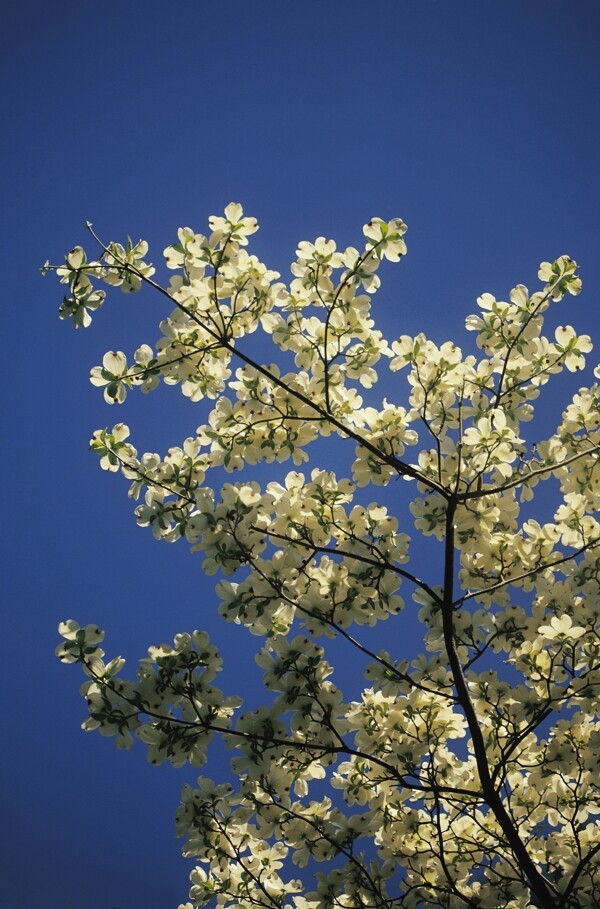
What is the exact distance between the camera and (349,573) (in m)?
2.94

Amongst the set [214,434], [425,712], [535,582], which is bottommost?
[425,712]

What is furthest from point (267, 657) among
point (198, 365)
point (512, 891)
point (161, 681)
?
point (512, 891)

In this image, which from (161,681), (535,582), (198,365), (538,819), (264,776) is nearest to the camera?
(161,681)

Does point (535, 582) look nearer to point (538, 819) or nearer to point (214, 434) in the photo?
point (538, 819)

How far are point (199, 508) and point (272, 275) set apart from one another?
98 centimetres

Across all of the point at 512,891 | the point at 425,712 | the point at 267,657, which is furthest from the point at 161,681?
the point at 512,891

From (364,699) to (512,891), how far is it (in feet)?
3.73

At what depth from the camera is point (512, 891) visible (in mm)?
3275

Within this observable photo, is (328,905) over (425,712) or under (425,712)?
under

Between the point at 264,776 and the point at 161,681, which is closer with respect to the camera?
the point at 161,681

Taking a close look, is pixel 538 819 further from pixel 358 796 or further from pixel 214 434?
pixel 214 434

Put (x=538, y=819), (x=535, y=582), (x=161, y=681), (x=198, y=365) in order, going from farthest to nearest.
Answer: (x=538, y=819)
(x=535, y=582)
(x=198, y=365)
(x=161, y=681)

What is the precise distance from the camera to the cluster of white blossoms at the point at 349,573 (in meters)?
2.71

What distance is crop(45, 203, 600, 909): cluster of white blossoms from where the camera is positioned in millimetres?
2707
